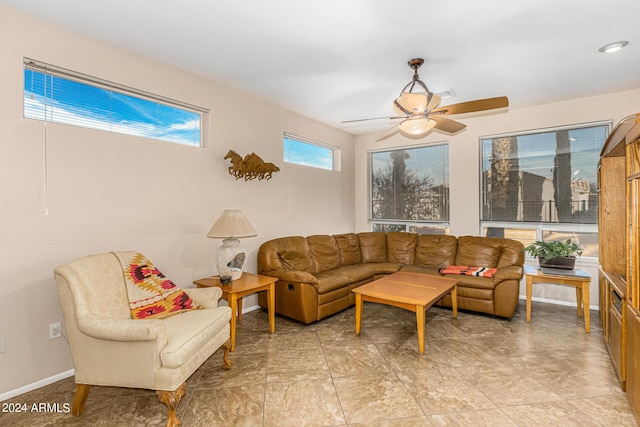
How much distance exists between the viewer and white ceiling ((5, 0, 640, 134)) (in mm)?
2252

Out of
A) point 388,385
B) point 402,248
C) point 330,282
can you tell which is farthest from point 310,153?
point 388,385

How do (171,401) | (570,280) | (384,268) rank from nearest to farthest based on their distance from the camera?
1. (171,401)
2. (570,280)
3. (384,268)

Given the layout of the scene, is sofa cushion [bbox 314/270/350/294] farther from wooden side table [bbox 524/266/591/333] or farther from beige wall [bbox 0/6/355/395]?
wooden side table [bbox 524/266/591/333]

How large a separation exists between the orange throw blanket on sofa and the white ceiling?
2211 millimetres

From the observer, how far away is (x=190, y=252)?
3375 millimetres

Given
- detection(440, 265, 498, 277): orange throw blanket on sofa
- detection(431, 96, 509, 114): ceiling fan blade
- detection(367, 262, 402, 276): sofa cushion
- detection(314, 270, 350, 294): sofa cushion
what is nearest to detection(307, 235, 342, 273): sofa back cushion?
detection(314, 270, 350, 294): sofa cushion

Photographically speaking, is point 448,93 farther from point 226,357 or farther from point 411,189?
point 226,357

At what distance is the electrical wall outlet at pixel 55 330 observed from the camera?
242 centimetres

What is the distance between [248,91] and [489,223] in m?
4.00

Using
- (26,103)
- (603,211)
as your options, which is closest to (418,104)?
(603,211)

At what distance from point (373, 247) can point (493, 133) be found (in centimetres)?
250

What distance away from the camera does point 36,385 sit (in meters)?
2.34

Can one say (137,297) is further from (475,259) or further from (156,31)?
(475,259)

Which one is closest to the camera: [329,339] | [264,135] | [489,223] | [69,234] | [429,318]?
[69,234]
